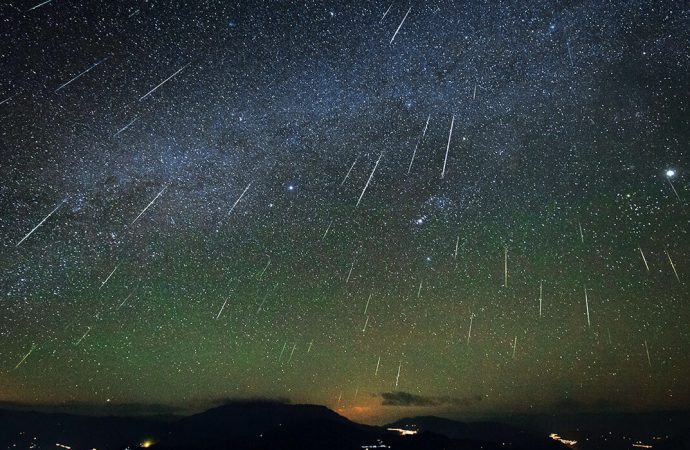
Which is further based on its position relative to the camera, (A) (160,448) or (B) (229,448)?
(A) (160,448)

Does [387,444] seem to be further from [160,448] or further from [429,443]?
[160,448]

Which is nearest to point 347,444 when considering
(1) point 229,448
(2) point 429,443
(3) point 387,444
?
(3) point 387,444

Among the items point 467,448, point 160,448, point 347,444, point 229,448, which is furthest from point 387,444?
point 160,448

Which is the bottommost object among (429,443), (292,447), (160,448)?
(160,448)

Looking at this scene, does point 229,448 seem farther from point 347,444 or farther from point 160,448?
point 347,444

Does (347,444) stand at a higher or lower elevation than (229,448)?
higher

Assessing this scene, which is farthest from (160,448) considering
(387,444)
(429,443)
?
(429,443)

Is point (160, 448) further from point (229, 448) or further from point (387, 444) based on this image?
point (387, 444)

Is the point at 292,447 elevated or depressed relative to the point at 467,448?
depressed
